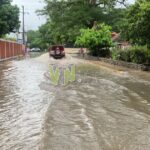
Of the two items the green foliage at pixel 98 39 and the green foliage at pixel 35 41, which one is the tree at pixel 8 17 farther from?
the green foliage at pixel 35 41

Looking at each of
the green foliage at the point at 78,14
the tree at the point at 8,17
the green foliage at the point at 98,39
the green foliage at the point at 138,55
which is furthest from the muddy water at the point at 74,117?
the green foliage at the point at 78,14

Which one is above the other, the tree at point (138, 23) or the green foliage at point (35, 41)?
the tree at point (138, 23)

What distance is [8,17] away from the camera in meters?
53.3

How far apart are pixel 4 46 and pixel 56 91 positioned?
31.3 metres

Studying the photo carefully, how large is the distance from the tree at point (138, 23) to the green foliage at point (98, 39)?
64.4 feet

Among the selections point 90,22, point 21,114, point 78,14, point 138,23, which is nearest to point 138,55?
point 138,23

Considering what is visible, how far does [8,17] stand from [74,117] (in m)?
43.7

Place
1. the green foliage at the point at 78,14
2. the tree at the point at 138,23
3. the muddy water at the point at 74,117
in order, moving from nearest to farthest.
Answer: the muddy water at the point at 74,117
the tree at the point at 138,23
the green foliage at the point at 78,14

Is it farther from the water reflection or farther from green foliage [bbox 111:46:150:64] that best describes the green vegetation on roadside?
the water reflection

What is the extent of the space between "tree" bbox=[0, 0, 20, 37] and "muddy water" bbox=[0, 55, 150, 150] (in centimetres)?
3421

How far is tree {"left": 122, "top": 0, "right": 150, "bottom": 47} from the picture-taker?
25.8 meters

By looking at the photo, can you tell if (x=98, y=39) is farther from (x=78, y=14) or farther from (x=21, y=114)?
(x=21, y=114)

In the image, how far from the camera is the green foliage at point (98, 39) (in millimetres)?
48438

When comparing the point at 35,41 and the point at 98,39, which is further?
the point at 35,41
